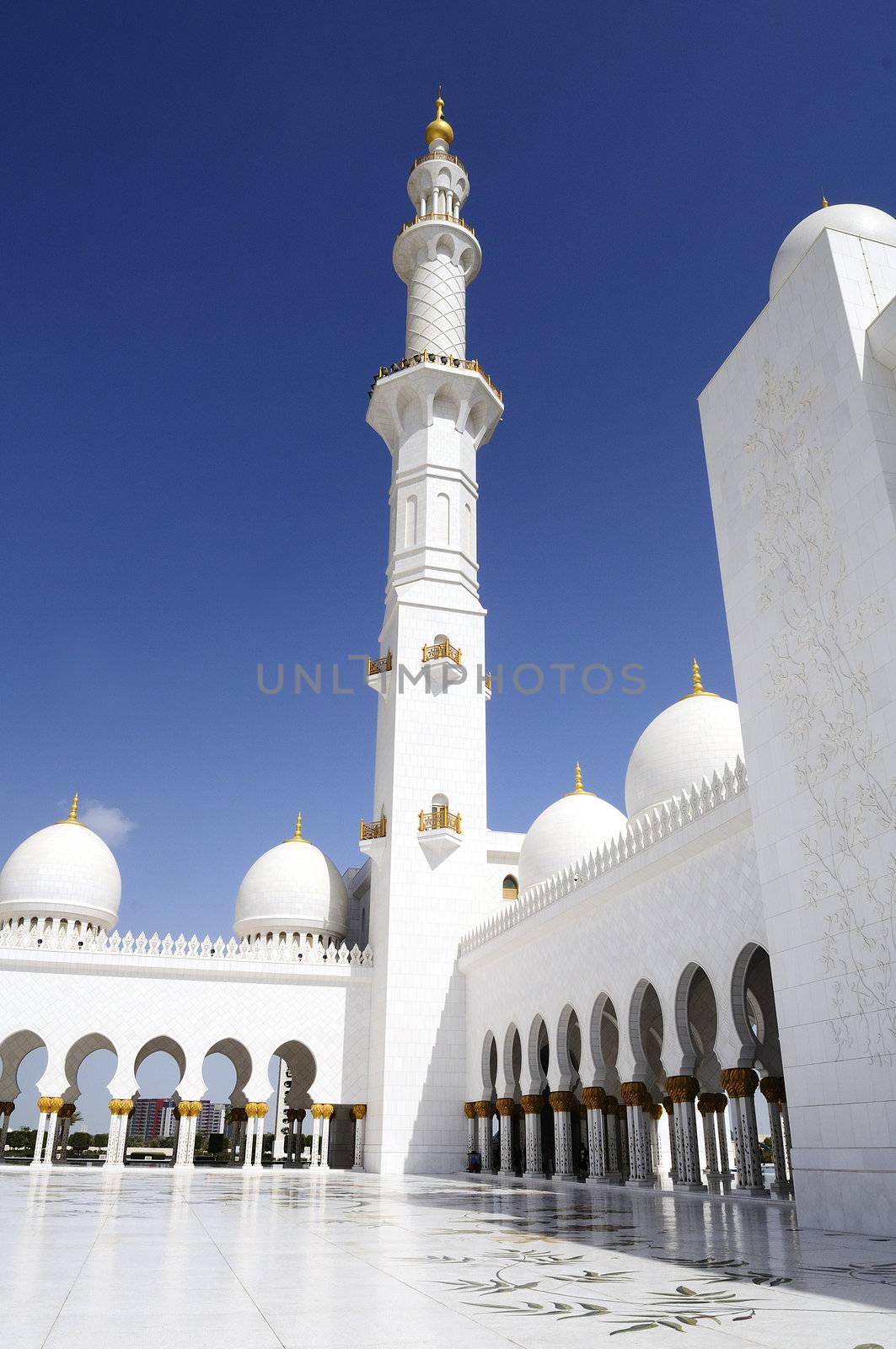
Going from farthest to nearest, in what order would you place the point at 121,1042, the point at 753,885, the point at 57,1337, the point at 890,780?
the point at 121,1042
the point at 753,885
the point at 890,780
the point at 57,1337

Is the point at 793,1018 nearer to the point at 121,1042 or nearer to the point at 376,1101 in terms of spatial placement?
the point at 376,1101

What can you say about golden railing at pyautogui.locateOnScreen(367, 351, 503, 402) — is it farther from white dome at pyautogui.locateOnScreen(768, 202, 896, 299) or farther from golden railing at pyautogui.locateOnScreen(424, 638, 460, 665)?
white dome at pyautogui.locateOnScreen(768, 202, 896, 299)

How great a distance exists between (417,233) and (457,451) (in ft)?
18.4

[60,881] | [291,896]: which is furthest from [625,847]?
[60,881]

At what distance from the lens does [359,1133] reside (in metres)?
19.2

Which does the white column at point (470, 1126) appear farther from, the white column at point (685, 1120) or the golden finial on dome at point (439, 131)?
the golden finial on dome at point (439, 131)

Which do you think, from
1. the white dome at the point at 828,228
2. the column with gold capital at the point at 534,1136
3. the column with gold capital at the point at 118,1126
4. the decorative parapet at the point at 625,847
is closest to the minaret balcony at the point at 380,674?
the decorative parapet at the point at 625,847

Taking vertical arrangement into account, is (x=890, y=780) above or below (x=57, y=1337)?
above

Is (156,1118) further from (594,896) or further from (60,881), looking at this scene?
(594,896)

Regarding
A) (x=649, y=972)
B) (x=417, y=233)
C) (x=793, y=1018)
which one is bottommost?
(x=793, y=1018)

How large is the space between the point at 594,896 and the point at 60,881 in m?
12.3

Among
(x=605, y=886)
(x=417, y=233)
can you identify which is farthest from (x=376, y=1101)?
(x=417, y=233)

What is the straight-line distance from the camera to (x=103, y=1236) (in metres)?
6.45

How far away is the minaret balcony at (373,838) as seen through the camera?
2028 centimetres
